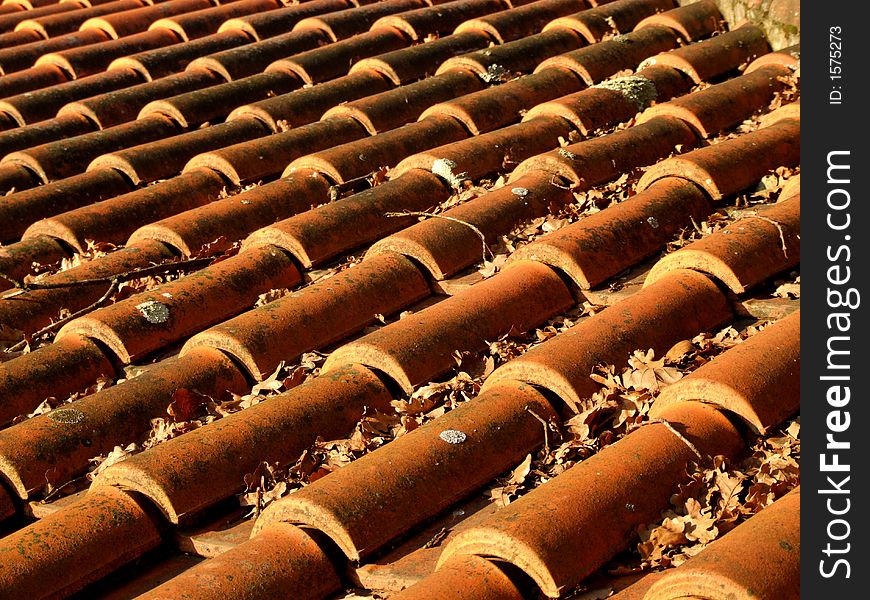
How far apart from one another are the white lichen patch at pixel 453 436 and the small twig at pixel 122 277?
1548 mm

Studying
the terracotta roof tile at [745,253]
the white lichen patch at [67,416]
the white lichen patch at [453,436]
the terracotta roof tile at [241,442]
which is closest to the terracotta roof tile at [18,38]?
the white lichen patch at [67,416]

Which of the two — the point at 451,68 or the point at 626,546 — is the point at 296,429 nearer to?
the point at 626,546

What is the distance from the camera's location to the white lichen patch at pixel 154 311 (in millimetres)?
3506

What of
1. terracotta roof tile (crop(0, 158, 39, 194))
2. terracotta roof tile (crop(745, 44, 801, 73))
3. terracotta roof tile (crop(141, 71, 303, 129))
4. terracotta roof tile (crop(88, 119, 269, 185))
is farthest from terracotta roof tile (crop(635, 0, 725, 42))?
terracotta roof tile (crop(0, 158, 39, 194))

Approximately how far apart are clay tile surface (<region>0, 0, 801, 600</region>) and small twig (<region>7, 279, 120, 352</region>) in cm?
1

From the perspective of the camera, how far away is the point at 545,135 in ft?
14.8

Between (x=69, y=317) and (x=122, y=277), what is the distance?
241mm

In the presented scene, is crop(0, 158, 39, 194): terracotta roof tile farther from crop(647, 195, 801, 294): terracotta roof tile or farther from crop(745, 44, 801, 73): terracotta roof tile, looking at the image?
crop(745, 44, 801, 73): terracotta roof tile

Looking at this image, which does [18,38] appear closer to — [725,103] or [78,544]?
[725,103]

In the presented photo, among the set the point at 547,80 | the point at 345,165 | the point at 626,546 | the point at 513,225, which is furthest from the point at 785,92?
the point at 626,546

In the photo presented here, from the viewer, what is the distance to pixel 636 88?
190 inches

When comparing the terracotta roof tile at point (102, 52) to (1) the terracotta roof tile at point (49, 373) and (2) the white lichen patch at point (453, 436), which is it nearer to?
(1) the terracotta roof tile at point (49, 373)

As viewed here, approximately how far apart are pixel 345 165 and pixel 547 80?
1.23 metres

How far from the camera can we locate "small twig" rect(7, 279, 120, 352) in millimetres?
3580
